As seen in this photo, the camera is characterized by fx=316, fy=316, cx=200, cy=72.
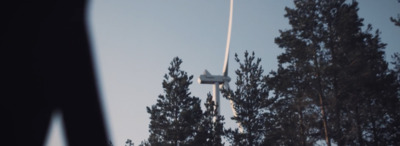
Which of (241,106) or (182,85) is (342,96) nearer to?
(241,106)

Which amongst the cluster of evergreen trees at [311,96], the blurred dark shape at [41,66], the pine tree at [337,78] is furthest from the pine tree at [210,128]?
the blurred dark shape at [41,66]

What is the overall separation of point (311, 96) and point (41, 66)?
1768cm

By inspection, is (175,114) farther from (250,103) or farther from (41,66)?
(41,66)

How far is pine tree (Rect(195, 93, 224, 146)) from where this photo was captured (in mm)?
27141

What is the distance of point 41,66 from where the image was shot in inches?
307

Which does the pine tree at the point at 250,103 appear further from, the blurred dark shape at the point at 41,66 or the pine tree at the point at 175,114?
the blurred dark shape at the point at 41,66

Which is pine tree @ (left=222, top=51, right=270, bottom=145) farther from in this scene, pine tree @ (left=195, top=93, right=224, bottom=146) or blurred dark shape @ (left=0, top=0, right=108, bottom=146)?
blurred dark shape @ (left=0, top=0, right=108, bottom=146)

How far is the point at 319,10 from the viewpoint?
24266 mm

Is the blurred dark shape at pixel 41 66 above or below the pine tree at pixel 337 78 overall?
below

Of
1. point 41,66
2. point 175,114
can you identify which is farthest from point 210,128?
point 41,66

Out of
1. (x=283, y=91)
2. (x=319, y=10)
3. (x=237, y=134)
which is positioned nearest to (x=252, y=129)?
(x=237, y=134)

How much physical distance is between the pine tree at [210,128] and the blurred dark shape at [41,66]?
17725 mm

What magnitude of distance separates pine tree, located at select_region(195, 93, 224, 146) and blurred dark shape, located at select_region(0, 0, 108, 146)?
698 inches

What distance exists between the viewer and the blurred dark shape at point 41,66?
21.8 ft
